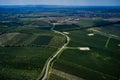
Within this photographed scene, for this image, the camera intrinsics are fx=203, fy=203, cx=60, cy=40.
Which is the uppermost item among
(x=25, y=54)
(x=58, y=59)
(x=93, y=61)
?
(x=58, y=59)

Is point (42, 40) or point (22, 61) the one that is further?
point (42, 40)

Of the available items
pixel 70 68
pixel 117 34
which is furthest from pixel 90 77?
pixel 117 34

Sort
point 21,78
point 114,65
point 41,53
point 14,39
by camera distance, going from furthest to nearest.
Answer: point 14,39
point 41,53
point 114,65
point 21,78

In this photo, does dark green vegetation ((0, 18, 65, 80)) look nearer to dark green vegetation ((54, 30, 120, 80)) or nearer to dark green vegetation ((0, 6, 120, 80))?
dark green vegetation ((0, 6, 120, 80))

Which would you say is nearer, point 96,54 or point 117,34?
point 96,54

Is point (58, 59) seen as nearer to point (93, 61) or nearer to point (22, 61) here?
point (93, 61)

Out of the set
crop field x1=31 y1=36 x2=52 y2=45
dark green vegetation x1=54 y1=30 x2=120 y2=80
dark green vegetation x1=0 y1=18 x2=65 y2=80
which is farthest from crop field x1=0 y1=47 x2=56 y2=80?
crop field x1=31 y1=36 x2=52 y2=45

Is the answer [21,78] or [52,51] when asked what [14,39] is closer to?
[52,51]

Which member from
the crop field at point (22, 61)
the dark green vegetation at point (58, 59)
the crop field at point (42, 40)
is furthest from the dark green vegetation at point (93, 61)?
the crop field at point (42, 40)

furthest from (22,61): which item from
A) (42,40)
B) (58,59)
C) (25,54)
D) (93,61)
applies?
(42,40)
